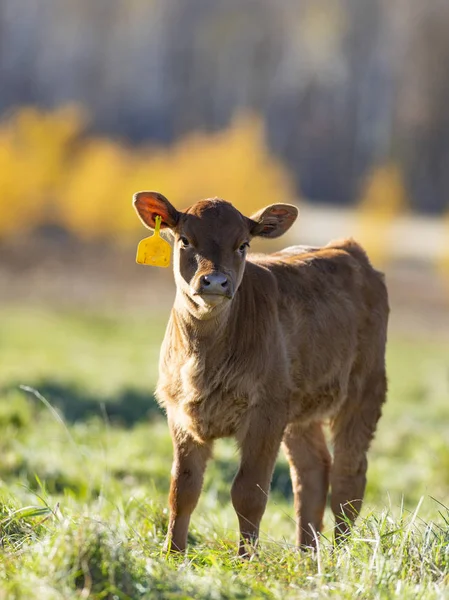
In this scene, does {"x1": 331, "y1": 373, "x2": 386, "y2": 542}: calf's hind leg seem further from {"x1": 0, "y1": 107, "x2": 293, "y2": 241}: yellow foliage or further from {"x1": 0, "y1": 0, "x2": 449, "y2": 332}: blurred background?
{"x1": 0, "y1": 107, "x2": 293, "y2": 241}: yellow foliage

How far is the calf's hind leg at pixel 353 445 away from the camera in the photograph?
22.6ft

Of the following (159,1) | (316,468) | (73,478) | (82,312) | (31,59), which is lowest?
(82,312)

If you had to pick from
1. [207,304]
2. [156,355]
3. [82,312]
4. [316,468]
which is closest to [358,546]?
[207,304]

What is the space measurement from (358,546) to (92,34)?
7963 centimetres

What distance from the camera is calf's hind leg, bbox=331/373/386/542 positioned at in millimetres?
6898

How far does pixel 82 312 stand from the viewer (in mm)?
Answer: 33812

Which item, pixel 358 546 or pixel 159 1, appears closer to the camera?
pixel 358 546

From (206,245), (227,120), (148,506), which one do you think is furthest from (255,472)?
(227,120)

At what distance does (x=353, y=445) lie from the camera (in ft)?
22.9

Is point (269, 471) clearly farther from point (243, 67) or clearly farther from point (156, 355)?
point (243, 67)

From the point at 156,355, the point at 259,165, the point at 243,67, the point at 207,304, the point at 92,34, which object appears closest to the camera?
the point at 207,304

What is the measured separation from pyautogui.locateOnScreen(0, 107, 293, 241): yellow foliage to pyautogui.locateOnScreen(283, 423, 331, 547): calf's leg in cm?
4611

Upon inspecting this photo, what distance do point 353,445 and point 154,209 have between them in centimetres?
221

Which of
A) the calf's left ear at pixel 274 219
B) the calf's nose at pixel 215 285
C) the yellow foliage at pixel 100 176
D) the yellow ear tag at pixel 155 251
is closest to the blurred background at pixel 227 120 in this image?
the yellow foliage at pixel 100 176
